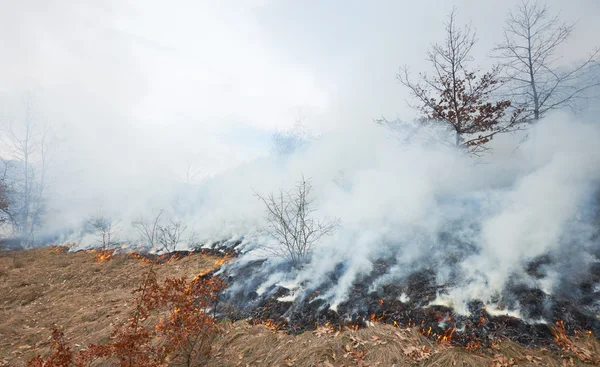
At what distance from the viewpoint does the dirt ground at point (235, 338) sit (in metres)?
3.23

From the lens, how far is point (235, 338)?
4324mm

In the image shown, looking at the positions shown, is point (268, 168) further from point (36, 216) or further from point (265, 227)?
point (36, 216)

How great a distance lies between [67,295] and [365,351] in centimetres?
860

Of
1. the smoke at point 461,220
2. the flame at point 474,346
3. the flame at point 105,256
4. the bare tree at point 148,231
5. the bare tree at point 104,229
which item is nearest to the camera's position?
the flame at point 474,346

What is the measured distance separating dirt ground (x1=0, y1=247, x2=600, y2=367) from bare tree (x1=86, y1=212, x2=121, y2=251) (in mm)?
4979

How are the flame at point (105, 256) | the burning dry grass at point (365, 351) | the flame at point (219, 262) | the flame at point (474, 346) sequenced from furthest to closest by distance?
the flame at point (105, 256), the flame at point (219, 262), the flame at point (474, 346), the burning dry grass at point (365, 351)

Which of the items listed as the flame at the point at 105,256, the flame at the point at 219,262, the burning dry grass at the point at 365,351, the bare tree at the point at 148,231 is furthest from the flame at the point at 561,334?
the flame at the point at 105,256

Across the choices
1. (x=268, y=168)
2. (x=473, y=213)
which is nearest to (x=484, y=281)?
(x=473, y=213)

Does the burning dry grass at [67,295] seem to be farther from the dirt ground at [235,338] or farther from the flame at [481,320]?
the flame at [481,320]

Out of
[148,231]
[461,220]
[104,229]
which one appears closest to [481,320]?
[461,220]

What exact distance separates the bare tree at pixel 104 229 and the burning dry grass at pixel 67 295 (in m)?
1.95

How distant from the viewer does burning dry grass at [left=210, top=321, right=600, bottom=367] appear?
317 centimetres

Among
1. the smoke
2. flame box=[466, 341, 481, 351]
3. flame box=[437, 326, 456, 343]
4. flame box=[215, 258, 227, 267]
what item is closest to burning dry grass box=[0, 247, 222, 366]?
flame box=[215, 258, 227, 267]

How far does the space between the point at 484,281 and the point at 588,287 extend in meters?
1.35
